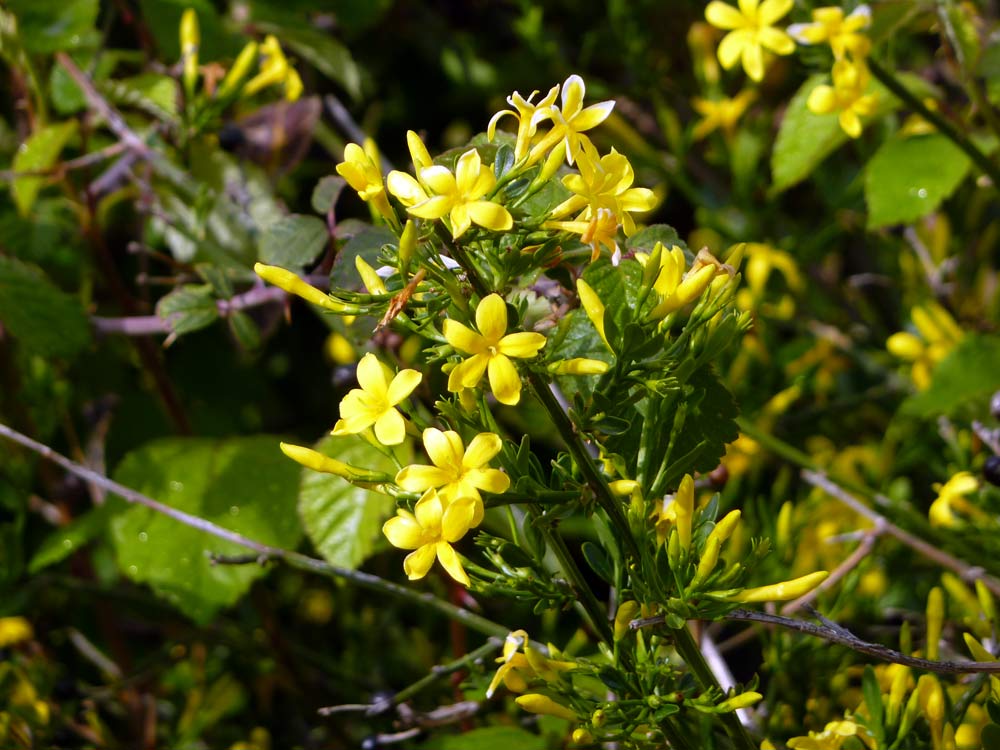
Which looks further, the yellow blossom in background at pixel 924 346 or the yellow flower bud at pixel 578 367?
the yellow blossom in background at pixel 924 346

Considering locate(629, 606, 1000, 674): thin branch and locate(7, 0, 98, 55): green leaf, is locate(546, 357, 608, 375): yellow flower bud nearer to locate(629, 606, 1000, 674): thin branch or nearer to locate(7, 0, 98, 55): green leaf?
locate(629, 606, 1000, 674): thin branch

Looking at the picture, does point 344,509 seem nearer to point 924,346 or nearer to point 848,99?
point 848,99

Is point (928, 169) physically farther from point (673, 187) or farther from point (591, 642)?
point (673, 187)

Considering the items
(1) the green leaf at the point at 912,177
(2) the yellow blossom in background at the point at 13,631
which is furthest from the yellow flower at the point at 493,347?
(2) the yellow blossom in background at the point at 13,631

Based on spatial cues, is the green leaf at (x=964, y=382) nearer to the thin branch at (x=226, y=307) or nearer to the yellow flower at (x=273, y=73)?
the thin branch at (x=226, y=307)

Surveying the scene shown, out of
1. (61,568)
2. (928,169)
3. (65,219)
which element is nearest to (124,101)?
(65,219)

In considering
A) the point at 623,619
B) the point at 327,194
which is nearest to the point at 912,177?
the point at 327,194
